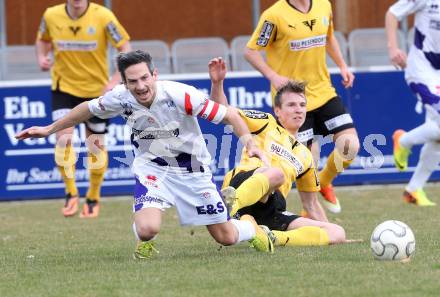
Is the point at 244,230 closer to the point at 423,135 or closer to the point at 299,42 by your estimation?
the point at 299,42

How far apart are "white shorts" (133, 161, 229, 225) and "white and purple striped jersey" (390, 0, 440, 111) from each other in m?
3.68

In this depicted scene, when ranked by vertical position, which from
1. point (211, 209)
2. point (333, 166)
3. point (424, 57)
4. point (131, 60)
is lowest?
point (333, 166)

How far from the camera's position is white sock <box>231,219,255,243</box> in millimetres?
6961

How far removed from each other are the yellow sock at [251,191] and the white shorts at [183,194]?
0.63 ft

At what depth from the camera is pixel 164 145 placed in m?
6.95

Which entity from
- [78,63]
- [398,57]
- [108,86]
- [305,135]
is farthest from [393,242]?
[78,63]

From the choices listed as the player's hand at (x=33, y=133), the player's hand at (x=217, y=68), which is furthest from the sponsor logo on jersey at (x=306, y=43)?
the player's hand at (x=33, y=133)

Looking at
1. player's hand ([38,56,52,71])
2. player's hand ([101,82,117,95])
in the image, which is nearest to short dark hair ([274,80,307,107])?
player's hand ([101,82,117,95])

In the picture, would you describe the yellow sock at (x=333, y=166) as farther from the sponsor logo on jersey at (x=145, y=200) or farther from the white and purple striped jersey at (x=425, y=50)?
the sponsor logo on jersey at (x=145, y=200)

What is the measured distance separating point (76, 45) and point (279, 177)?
4.14m

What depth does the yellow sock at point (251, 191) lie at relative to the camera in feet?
23.4

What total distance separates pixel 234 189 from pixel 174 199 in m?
0.41

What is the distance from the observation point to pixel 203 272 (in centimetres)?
616

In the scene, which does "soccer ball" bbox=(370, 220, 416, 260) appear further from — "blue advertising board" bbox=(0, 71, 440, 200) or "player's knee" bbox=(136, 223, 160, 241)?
"blue advertising board" bbox=(0, 71, 440, 200)
